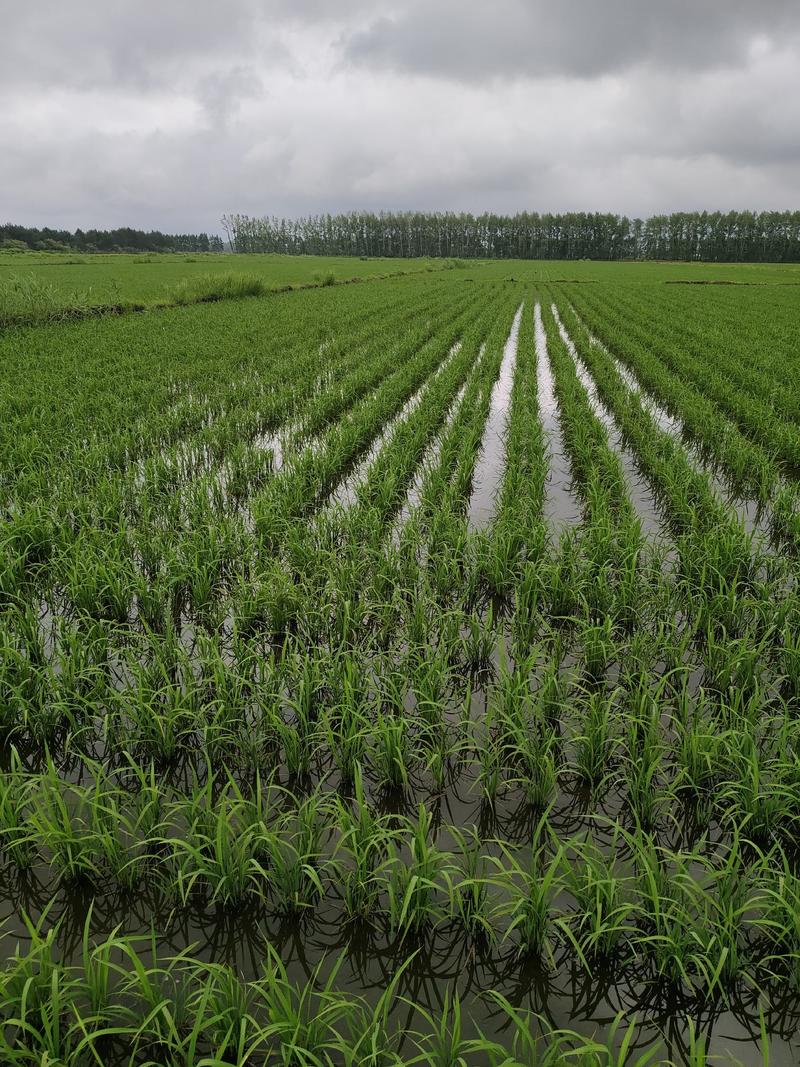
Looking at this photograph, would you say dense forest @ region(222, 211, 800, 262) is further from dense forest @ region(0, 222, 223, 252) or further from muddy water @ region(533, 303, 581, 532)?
muddy water @ region(533, 303, 581, 532)

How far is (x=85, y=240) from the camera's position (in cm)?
10012

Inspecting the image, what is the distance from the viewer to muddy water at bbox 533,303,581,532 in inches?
267

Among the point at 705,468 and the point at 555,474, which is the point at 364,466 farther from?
the point at 705,468

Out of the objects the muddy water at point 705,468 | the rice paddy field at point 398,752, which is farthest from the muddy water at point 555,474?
the muddy water at point 705,468

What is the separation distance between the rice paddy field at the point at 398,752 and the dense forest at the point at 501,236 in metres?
139

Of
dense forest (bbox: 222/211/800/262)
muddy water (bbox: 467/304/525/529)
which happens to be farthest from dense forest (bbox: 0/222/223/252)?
muddy water (bbox: 467/304/525/529)

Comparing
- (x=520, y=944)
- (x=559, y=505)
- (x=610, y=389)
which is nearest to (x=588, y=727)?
(x=520, y=944)

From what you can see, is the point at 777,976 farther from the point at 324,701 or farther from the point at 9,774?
the point at 9,774

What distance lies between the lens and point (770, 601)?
14.8ft

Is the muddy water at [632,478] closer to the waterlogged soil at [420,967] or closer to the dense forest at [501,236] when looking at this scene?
the waterlogged soil at [420,967]

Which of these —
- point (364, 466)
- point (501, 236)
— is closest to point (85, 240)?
point (501, 236)

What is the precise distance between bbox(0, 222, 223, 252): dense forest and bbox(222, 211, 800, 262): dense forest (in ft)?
94.7

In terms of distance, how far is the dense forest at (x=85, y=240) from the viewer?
87.4 meters

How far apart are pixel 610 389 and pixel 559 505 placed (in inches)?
232
